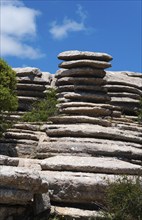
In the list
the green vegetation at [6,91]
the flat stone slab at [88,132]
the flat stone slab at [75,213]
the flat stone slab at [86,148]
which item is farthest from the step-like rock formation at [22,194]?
the green vegetation at [6,91]

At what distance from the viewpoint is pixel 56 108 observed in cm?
3322

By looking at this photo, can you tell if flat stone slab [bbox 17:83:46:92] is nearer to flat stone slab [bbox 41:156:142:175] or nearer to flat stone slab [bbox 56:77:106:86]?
flat stone slab [bbox 56:77:106:86]

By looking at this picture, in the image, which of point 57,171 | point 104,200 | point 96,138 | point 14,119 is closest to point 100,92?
point 14,119

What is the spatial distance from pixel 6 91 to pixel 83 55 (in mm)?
9974

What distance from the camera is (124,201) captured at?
1286cm

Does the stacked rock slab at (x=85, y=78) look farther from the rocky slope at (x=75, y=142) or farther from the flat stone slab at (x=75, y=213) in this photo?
the flat stone slab at (x=75, y=213)

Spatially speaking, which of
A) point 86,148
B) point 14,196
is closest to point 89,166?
point 86,148

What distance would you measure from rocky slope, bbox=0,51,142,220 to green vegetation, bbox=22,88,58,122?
104 centimetres

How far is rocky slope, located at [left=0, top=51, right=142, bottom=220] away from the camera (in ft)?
45.0

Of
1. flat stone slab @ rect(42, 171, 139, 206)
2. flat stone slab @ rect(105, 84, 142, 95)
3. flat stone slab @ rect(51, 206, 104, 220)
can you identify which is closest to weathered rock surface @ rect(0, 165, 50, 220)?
flat stone slab @ rect(51, 206, 104, 220)

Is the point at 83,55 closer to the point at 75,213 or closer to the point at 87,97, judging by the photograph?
the point at 87,97

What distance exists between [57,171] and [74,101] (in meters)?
16.4

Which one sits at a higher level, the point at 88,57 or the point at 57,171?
the point at 88,57

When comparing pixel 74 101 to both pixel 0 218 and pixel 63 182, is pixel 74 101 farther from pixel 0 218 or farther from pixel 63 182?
pixel 0 218
